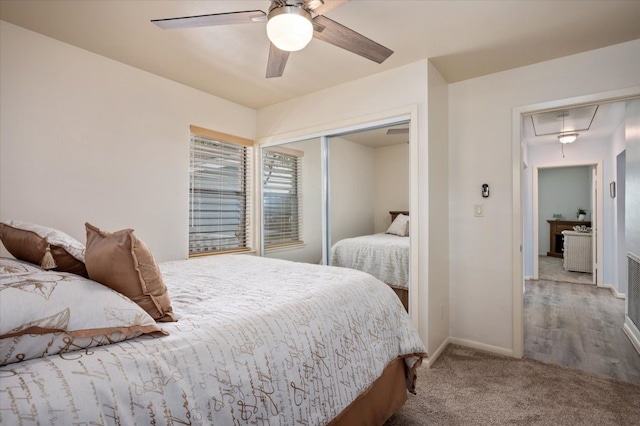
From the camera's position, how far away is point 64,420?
0.70 metres

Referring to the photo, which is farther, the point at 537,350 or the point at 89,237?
the point at 537,350

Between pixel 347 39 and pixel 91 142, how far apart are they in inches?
85.8

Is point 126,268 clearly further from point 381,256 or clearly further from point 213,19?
point 381,256

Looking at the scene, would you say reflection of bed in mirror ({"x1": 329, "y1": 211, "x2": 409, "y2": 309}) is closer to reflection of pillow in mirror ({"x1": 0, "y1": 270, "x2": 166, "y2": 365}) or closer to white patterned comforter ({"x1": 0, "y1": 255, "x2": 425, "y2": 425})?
white patterned comforter ({"x1": 0, "y1": 255, "x2": 425, "y2": 425})

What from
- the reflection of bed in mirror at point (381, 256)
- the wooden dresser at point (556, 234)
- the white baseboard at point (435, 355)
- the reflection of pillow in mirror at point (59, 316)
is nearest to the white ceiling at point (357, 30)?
the reflection of bed in mirror at point (381, 256)

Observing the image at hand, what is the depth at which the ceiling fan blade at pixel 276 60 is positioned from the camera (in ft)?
6.38

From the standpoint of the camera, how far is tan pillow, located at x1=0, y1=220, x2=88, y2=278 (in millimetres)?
1143

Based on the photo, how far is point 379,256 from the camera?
295 cm

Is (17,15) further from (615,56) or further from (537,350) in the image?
(537,350)

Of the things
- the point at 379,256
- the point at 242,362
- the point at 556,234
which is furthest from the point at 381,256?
the point at 556,234

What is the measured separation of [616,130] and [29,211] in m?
7.16

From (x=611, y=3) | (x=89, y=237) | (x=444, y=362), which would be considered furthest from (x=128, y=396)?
(x=611, y=3)

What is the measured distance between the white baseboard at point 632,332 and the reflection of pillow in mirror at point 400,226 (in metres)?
2.36

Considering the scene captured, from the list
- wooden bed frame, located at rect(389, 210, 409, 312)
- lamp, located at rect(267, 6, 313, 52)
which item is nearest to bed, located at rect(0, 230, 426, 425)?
wooden bed frame, located at rect(389, 210, 409, 312)
